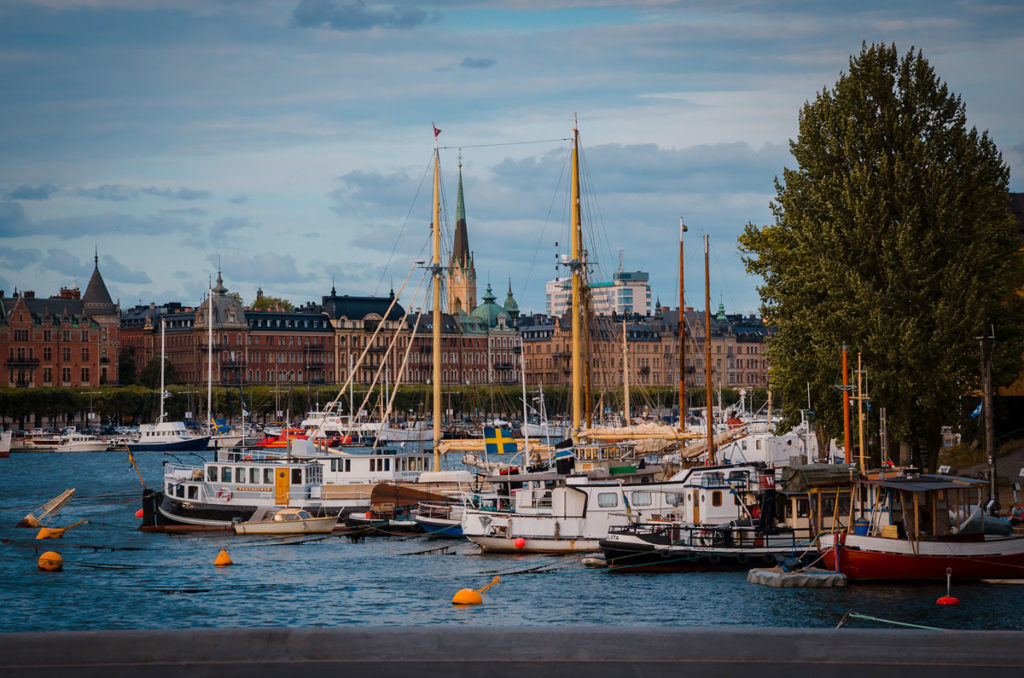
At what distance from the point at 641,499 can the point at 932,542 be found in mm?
11718

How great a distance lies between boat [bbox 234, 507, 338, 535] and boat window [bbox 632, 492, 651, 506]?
16.3 metres

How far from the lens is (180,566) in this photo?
44.6 metres

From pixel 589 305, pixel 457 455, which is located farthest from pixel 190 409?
pixel 589 305

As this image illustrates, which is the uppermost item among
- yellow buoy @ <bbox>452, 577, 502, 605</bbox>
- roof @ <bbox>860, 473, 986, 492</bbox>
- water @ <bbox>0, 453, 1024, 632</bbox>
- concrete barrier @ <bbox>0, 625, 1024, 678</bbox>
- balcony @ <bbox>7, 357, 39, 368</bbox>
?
balcony @ <bbox>7, 357, 39, 368</bbox>

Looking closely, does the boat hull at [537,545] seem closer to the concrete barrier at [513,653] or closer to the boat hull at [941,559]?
the boat hull at [941,559]

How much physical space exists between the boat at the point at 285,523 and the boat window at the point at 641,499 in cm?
1634

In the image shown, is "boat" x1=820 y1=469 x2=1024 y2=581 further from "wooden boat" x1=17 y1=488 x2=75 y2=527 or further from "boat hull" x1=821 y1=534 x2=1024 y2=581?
"wooden boat" x1=17 y1=488 x2=75 y2=527

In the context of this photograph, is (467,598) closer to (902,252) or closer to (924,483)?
(924,483)

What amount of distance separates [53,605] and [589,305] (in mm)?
34176

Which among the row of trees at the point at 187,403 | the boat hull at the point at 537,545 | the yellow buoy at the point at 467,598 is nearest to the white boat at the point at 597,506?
the boat hull at the point at 537,545

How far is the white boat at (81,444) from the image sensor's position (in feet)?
472

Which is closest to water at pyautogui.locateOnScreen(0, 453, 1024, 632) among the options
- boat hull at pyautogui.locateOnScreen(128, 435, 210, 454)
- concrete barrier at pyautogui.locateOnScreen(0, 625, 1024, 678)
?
concrete barrier at pyautogui.locateOnScreen(0, 625, 1024, 678)

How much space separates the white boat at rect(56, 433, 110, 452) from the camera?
144 metres

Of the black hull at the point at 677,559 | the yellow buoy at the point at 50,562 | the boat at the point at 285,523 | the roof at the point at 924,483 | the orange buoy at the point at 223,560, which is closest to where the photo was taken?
the roof at the point at 924,483
